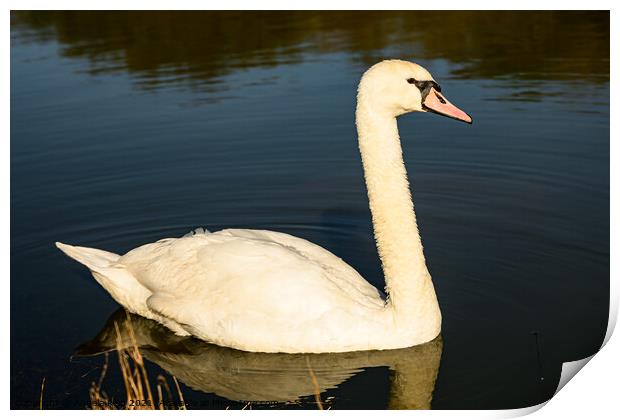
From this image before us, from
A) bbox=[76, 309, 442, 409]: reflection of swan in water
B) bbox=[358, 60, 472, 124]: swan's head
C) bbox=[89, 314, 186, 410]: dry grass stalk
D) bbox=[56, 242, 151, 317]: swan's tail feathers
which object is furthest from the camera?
bbox=[56, 242, 151, 317]: swan's tail feathers

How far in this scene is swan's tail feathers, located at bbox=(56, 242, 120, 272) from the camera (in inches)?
345

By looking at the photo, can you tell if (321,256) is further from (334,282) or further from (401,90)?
(401,90)

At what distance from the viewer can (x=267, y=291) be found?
25.7 feet

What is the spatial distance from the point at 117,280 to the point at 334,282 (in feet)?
6.29

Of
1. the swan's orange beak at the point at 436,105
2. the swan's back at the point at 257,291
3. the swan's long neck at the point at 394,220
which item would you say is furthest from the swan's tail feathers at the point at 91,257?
the swan's orange beak at the point at 436,105

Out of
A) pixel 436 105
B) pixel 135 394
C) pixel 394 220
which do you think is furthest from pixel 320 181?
pixel 135 394

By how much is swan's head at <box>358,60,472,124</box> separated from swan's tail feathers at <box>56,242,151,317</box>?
2.53m

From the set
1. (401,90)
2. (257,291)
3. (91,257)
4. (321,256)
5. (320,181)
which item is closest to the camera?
(401,90)

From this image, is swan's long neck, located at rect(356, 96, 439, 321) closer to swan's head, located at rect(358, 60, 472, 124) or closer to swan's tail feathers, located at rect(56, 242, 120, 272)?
swan's head, located at rect(358, 60, 472, 124)

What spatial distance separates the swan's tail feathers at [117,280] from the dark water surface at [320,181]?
17cm

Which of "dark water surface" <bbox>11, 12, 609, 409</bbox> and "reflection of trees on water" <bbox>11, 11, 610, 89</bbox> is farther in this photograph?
"reflection of trees on water" <bbox>11, 11, 610, 89</bbox>

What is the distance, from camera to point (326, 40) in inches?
732

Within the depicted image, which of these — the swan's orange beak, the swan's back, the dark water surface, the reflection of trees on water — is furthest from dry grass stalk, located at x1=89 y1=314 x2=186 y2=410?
the reflection of trees on water

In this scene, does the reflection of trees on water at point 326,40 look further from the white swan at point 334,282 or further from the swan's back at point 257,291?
the swan's back at point 257,291
